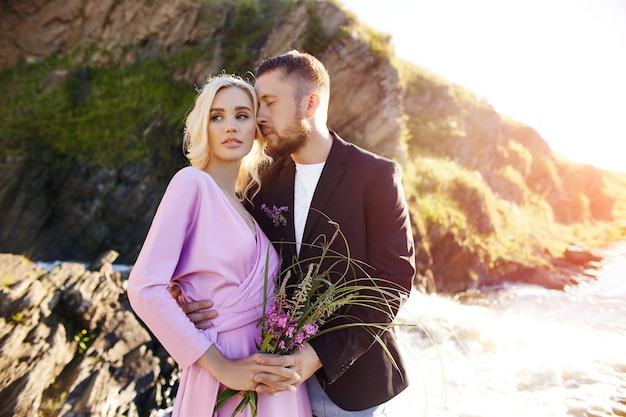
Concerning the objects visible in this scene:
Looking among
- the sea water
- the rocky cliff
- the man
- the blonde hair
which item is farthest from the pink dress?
the rocky cliff

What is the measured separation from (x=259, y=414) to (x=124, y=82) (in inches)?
575

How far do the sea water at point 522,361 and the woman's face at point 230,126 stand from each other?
4.63 feet

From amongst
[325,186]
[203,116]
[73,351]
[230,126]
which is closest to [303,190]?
[325,186]

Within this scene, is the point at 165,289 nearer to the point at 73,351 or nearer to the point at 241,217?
the point at 241,217

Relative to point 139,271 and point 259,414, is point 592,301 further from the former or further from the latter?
point 139,271

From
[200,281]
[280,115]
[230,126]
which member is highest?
[280,115]

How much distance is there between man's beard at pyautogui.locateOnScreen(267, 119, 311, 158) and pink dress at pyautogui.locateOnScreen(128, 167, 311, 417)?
693 millimetres

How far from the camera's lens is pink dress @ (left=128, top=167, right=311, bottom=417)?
200 centimetres

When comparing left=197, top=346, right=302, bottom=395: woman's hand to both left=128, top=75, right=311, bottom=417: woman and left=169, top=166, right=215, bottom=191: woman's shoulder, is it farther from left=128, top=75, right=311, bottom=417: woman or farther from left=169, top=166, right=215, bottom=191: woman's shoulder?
left=169, top=166, right=215, bottom=191: woman's shoulder

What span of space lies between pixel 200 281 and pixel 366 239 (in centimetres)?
102

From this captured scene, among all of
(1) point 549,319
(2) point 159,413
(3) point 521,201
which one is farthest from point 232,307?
(3) point 521,201

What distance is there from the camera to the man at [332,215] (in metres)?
2.43

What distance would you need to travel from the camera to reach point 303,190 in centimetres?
292

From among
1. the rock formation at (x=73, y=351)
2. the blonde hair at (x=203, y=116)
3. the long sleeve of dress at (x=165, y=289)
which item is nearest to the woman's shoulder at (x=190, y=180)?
the long sleeve of dress at (x=165, y=289)
